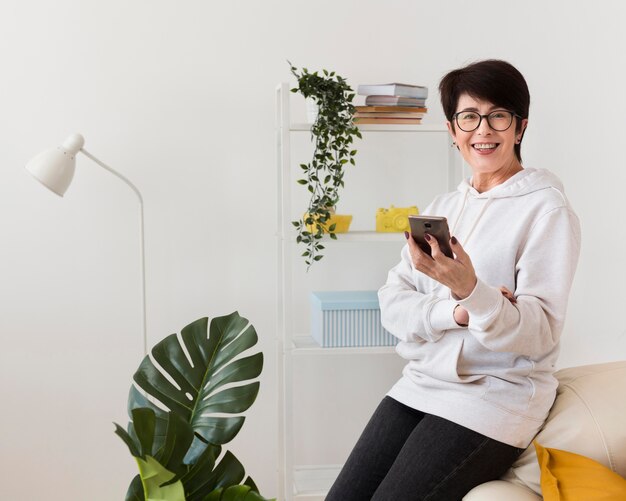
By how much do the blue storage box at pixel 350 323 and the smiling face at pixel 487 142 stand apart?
84 centimetres

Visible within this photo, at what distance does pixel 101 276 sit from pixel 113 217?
0.22 meters

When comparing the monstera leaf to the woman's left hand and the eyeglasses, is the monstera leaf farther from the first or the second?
the eyeglasses

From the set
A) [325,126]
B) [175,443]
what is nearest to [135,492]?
[175,443]

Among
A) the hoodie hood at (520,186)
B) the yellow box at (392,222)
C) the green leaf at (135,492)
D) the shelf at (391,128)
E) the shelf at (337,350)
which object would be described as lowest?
the green leaf at (135,492)

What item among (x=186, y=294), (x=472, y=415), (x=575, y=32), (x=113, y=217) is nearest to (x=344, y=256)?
(x=186, y=294)

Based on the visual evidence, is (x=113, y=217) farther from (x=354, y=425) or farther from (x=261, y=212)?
(x=354, y=425)

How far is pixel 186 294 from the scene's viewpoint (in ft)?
9.30

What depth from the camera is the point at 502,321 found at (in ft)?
5.08

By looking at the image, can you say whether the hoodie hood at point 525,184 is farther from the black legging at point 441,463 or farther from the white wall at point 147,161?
the white wall at point 147,161

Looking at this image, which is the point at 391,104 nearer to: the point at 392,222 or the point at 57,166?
the point at 392,222

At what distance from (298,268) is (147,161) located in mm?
674

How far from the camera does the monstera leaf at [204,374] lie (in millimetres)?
1897

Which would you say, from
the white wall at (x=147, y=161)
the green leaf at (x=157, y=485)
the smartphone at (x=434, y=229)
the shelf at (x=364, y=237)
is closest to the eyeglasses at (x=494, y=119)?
the smartphone at (x=434, y=229)

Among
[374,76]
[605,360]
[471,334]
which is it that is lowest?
[605,360]
